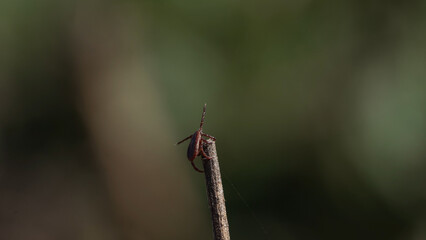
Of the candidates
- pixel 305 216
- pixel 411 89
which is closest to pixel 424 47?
pixel 411 89

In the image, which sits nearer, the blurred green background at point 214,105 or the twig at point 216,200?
the twig at point 216,200

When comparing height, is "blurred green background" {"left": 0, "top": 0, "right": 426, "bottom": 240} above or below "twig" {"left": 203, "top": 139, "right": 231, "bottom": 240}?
below

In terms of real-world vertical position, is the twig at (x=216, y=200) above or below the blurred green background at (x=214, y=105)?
above

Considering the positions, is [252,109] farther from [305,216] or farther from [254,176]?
[305,216]

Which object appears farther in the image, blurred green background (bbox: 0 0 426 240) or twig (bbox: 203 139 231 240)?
blurred green background (bbox: 0 0 426 240)
